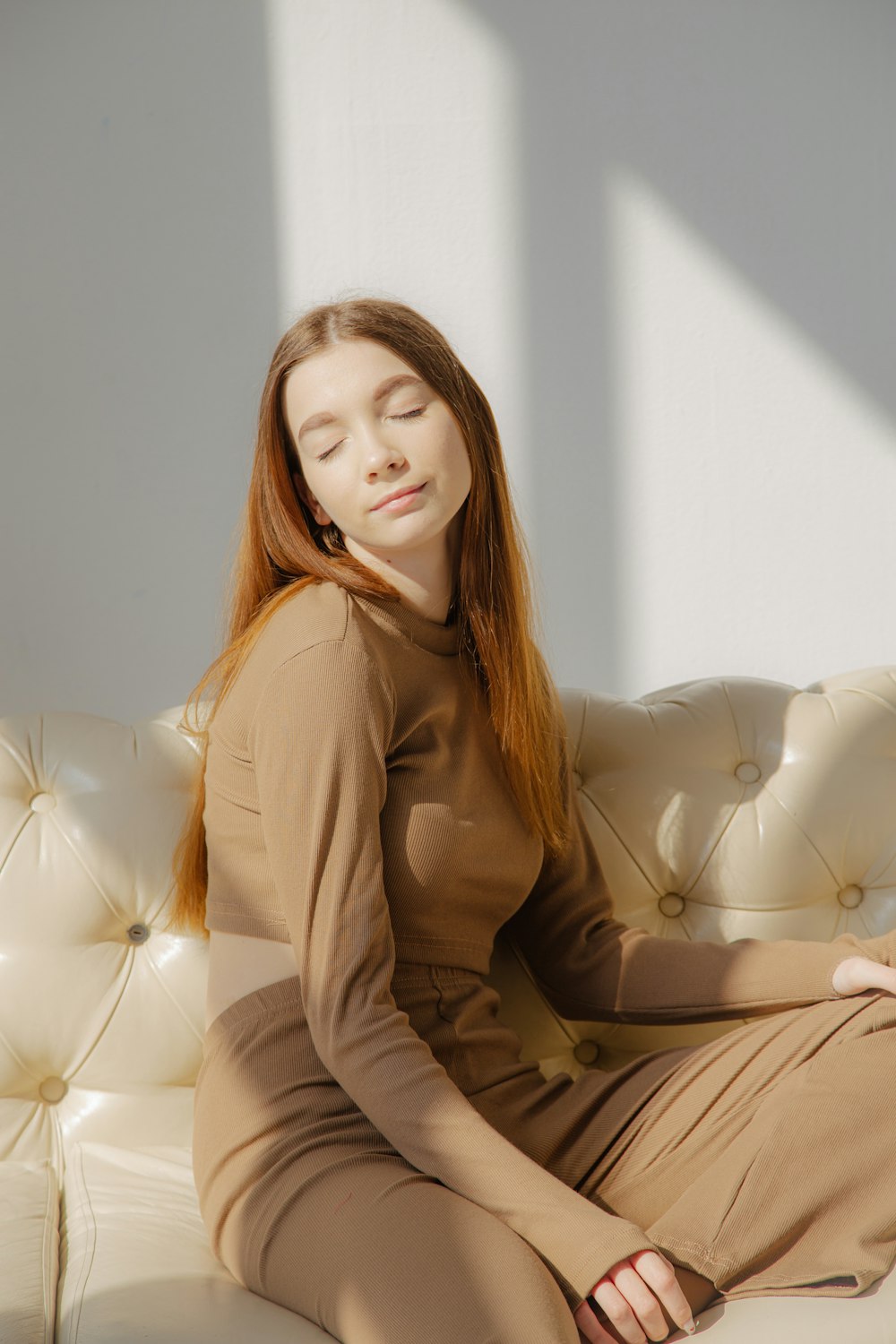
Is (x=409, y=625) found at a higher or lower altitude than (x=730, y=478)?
lower

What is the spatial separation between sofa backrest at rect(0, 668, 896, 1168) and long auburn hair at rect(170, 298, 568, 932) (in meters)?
0.10

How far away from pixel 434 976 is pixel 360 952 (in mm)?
234

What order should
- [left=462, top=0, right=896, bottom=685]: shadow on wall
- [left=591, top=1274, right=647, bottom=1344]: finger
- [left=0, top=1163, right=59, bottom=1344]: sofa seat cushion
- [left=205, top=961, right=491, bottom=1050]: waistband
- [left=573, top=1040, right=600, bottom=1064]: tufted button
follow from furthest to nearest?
[left=462, top=0, right=896, bottom=685]: shadow on wall
[left=573, top=1040, right=600, bottom=1064]: tufted button
[left=205, top=961, right=491, bottom=1050]: waistband
[left=0, top=1163, right=59, bottom=1344]: sofa seat cushion
[left=591, top=1274, right=647, bottom=1344]: finger

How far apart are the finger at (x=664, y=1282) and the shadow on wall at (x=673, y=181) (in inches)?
47.2

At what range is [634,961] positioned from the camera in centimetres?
158

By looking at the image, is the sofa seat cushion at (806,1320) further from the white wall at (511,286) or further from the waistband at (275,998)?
the white wall at (511,286)

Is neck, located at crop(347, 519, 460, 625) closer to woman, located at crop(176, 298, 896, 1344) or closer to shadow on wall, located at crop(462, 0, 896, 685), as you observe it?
woman, located at crop(176, 298, 896, 1344)

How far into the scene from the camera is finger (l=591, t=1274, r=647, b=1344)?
1.08 m

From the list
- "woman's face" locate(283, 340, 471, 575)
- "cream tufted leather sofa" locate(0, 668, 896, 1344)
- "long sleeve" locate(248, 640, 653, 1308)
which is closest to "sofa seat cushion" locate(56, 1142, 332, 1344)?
"cream tufted leather sofa" locate(0, 668, 896, 1344)

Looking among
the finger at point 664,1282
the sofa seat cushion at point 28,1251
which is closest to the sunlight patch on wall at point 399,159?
the sofa seat cushion at point 28,1251

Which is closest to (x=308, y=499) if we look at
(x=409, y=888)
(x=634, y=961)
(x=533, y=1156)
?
(x=409, y=888)

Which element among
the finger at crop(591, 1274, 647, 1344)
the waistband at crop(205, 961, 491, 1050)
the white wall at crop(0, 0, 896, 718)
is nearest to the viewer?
the finger at crop(591, 1274, 647, 1344)

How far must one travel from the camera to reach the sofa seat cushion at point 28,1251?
1185mm

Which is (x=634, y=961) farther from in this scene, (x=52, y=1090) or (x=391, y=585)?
(x=52, y=1090)
